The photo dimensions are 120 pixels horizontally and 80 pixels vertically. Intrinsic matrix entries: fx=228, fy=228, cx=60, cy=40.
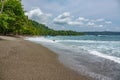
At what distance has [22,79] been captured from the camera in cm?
937

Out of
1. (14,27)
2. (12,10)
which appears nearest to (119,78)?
(12,10)

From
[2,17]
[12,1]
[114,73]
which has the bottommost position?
[114,73]

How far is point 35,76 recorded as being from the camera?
1012 cm

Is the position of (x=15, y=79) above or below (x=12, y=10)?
below

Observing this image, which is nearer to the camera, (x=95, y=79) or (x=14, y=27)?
(x=95, y=79)

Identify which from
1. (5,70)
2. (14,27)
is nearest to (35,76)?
(5,70)

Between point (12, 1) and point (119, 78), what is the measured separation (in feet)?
147

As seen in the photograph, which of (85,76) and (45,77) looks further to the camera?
(85,76)

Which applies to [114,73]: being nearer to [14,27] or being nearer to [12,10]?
[12,10]

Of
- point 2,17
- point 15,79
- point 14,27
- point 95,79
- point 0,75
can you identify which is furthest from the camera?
point 14,27

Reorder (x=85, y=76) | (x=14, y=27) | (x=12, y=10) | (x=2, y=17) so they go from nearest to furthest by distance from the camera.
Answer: (x=85, y=76), (x=2, y=17), (x=12, y=10), (x=14, y=27)

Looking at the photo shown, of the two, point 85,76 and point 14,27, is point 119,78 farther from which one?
point 14,27

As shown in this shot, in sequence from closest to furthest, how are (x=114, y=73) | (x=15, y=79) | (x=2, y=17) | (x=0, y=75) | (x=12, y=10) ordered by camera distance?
(x=15, y=79) → (x=0, y=75) → (x=114, y=73) → (x=2, y=17) → (x=12, y=10)

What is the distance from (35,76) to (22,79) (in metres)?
0.88
